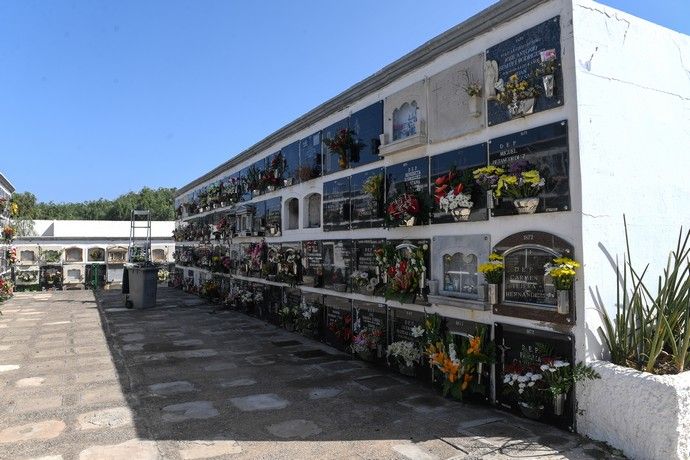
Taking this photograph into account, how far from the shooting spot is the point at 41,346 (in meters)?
10.1

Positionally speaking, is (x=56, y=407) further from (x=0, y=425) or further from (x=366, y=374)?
(x=366, y=374)

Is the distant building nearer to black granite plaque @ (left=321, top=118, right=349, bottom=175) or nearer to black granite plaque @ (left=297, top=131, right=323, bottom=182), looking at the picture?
black granite plaque @ (left=297, top=131, right=323, bottom=182)

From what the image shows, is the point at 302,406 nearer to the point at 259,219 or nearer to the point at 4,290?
the point at 259,219

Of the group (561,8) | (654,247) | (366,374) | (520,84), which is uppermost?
(561,8)

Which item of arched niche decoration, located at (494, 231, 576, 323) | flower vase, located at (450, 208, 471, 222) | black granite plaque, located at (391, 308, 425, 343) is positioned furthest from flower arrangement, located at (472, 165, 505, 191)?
black granite plaque, located at (391, 308, 425, 343)

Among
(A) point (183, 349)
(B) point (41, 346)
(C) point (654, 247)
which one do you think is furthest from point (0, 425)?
(C) point (654, 247)

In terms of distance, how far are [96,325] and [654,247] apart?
12.5 meters

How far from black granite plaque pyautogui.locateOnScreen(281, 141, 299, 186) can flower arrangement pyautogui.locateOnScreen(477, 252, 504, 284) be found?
667 cm

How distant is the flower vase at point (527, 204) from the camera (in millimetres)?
5574

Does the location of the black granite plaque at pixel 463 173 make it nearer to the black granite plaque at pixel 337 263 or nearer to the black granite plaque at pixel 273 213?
the black granite plaque at pixel 337 263

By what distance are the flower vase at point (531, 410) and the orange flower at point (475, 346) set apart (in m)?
0.79

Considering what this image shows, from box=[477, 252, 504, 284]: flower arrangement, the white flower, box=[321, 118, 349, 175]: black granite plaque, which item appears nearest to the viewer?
box=[477, 252, 504, 284]: flower arrangement

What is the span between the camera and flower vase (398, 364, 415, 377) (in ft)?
24.6

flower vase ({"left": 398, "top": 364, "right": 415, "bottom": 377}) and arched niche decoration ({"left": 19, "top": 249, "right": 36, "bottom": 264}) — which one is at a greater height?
arched niche decoration ({"left": 19, "top": 249, "right": 36, "bottom": 264})
